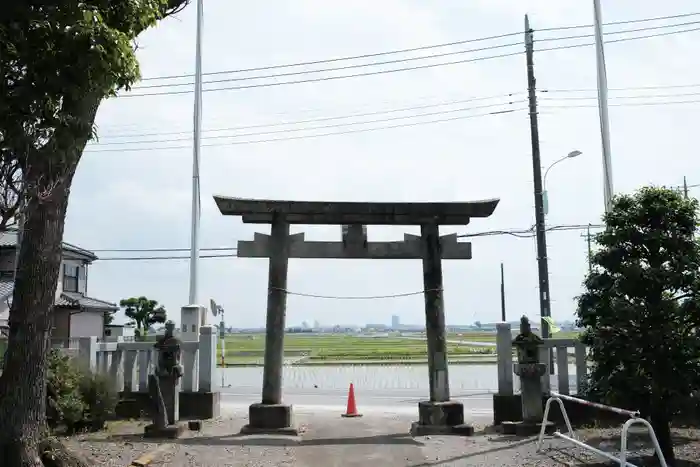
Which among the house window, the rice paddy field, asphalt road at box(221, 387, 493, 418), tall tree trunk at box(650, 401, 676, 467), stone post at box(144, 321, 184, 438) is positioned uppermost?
the house window

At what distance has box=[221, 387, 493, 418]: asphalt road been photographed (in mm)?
17422

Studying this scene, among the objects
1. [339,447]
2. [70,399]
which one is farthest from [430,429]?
[70,399]

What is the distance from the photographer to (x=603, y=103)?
620 inches

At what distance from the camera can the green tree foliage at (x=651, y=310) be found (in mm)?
8617

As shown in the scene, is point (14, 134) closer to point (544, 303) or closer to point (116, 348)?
point (116, 348)

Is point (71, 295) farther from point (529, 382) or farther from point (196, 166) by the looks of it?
point (529, 382)

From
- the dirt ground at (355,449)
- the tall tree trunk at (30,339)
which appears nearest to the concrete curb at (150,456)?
the dirt ground at (355,449)

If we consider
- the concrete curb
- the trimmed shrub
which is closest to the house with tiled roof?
the trimmed shrub

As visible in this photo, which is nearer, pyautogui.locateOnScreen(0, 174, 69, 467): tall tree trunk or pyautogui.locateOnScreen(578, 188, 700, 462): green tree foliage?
pyautogui.locateOnScreen(0, 174, 69, 467): tall tree trunk

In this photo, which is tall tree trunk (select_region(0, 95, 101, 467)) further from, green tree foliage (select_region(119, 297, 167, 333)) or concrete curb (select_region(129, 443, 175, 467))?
green tree foliage (select_region(119, 297, 167, 333))

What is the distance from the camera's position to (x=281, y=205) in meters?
12.4

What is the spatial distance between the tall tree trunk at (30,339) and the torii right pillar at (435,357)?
6437 millimetres

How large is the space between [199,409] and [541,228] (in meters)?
13.9

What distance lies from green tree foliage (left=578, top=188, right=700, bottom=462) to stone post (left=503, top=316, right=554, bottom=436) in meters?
2.10
